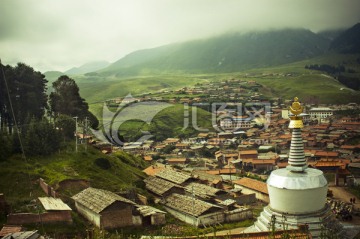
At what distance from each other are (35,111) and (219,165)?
1318 inches

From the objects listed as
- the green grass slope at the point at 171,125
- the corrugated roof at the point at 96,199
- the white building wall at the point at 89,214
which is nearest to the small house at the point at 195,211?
the corrugated roof at the point at 96,199

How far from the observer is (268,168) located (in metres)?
65.7

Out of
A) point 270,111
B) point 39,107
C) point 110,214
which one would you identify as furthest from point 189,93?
point 110,214

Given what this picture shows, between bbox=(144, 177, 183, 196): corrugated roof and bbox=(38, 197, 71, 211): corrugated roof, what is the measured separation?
10.9 meters

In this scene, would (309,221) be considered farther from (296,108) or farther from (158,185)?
(158,185)

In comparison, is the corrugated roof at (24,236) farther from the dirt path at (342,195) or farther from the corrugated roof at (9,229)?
the dirt path at (342,195)

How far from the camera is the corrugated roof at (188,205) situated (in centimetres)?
3250

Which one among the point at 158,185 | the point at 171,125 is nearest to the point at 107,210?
the point at 158,185

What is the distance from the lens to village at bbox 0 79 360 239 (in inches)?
1204

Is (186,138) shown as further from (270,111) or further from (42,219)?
(42,219)

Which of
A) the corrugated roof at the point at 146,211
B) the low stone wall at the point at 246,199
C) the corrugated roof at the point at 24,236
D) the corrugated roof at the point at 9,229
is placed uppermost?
the corrugated roof at the point at 24,236

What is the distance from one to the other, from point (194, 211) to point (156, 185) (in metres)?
9.08

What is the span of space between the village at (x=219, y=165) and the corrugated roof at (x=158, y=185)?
120 mm

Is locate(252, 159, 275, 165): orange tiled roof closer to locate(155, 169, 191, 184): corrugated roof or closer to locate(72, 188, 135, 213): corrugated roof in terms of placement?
locate(155, 169, 191, 184): corrugated roof
